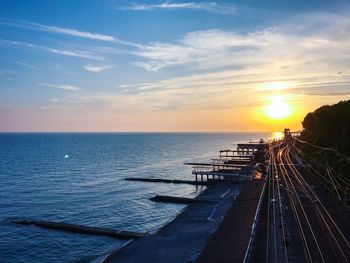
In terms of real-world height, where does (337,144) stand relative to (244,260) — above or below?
above

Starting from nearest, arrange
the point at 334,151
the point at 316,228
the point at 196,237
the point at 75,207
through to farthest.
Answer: the point at 316,228 < the point at 196,237 < the point at 334,151 < the point at 75,207

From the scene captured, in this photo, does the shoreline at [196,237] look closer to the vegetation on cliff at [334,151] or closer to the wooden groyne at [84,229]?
the wooden groyne at [84,229]

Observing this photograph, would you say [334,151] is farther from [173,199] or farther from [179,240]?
[179,240]

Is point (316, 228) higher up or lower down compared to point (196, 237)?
higher up

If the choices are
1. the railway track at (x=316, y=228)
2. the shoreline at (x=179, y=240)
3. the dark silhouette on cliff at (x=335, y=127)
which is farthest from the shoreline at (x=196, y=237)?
the dark silhouette on cliff at (x=335, y=127)

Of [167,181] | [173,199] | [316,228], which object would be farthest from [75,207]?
[316,228]

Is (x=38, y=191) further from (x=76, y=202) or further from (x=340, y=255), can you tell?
(x=340, y=255)

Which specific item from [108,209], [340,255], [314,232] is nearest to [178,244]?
[314,232]

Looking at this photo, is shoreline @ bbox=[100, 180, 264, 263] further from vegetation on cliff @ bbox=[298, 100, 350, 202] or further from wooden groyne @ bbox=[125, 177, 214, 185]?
wooden groyne @ bbox=[125, 177, 214, 185]
